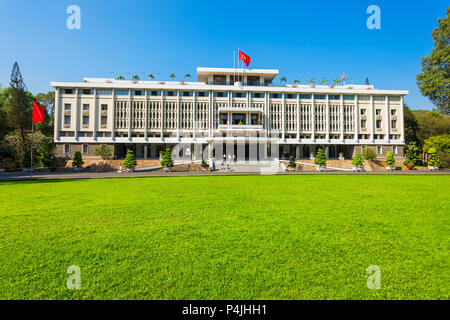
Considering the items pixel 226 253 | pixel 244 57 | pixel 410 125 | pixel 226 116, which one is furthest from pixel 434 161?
pixel 226 253

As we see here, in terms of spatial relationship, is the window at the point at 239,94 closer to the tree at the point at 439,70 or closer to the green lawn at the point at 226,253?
the tree at the point at 439,70

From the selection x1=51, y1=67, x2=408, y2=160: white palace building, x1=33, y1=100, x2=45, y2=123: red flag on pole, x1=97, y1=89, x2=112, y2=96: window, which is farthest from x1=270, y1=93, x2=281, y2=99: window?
x1=33, y1=100, x2=45, y2=123: red flag on pole

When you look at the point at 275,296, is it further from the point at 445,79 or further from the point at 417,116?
the point at 417,116

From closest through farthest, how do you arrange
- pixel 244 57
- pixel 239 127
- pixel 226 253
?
1. pixel 226 253
2. pixel 239 127
3. pixel 244 57

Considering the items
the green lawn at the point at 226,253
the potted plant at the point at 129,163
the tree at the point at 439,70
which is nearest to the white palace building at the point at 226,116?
the potted plant at the point at 129,163

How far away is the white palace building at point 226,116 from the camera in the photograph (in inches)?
1655

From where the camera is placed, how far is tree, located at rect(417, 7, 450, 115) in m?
27.0

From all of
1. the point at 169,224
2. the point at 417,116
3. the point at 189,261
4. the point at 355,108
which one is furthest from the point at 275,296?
the point at 417,116

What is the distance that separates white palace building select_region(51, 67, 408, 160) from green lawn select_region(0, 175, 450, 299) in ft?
113

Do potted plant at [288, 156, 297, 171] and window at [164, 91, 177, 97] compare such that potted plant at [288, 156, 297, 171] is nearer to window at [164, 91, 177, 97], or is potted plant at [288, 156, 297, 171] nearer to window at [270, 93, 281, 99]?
window at [270, 93, 281, 99]

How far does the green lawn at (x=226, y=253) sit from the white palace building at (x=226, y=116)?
113ft

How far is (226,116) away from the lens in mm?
44875

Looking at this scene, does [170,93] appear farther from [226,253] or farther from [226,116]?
[226,253]

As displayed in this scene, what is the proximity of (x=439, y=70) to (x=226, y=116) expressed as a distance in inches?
1241
